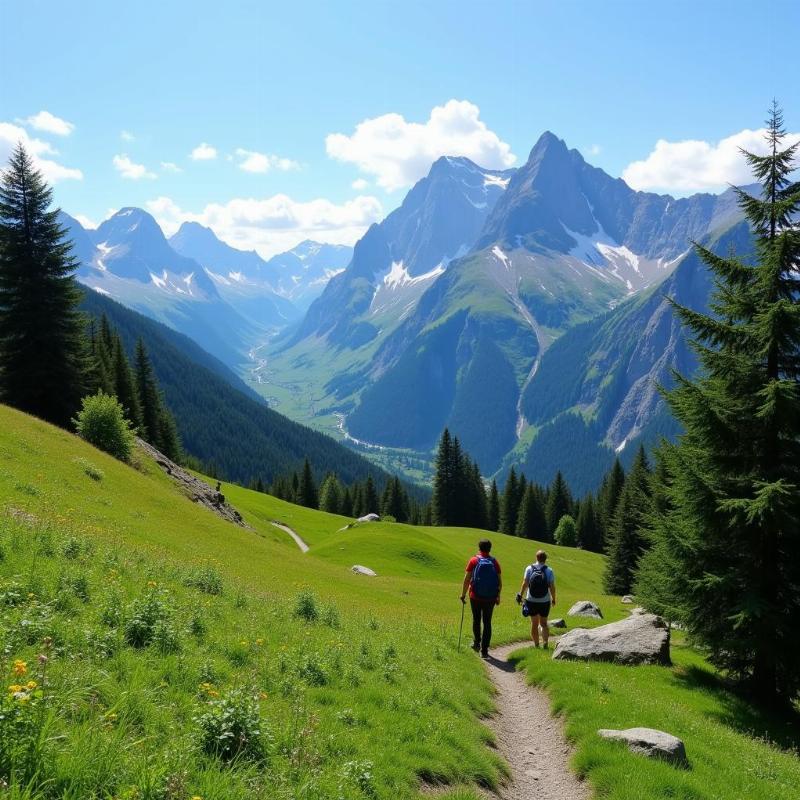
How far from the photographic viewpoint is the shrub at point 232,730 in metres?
6.72

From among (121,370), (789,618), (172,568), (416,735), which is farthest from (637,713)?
(121,370)

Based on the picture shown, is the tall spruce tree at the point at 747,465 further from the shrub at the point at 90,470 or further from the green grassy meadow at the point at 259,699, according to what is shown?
the shrub at the point at 90,470

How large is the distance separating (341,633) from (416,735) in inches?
230

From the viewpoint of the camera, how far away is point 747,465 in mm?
20172

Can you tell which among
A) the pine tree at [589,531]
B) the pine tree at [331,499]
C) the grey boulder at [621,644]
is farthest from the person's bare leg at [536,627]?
the pine tree at [331,499]

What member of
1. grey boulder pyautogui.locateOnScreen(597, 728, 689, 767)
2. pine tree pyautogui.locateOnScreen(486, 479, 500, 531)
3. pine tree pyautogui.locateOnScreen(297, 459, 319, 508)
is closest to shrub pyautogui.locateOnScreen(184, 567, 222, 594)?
grey boulder pyautogui.locateOnScreen(597, 728, 689, 767)

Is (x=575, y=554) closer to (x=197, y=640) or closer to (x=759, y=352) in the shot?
(x=759, y=352)

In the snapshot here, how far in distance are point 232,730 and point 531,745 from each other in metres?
8.40

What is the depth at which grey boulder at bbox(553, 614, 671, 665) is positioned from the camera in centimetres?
1994

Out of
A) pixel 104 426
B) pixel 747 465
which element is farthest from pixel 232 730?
pixel 104 426

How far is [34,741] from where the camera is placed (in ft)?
16.5

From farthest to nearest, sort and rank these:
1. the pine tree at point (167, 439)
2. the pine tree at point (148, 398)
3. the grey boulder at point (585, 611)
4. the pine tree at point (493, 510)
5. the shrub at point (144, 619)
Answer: the pine tree at point (493, 510) < the pine tree at point (167, 439) < the pine tree at point (148, 398) < the grey boulder at point (585, 611) < the shrub at point (144, 619)

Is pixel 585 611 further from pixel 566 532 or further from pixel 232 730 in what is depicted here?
pixel 566 532

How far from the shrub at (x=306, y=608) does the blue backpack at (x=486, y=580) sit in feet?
18.4
